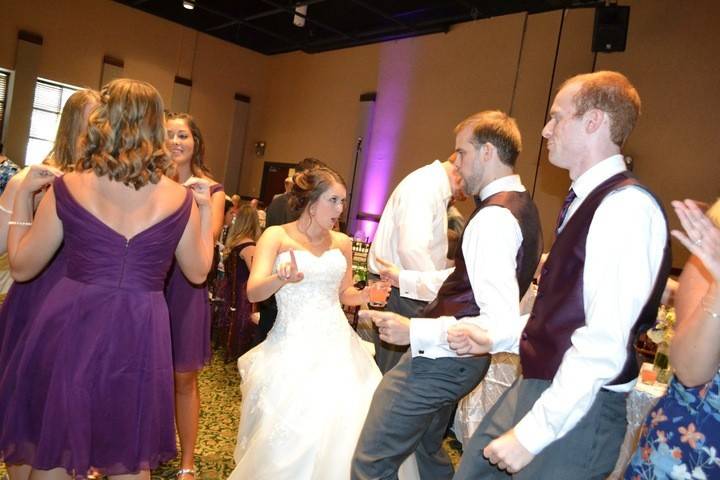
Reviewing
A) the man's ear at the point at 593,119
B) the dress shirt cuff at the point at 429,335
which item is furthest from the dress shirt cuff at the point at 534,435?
the man's ear at the point at 593,119

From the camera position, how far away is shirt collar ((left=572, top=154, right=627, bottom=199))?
4.41ft

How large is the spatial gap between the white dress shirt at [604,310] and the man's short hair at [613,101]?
0.22 m

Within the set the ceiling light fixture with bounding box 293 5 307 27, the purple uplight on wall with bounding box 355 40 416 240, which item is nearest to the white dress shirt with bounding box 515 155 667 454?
the ceiling light fixture with bounding box 293 5 307 27

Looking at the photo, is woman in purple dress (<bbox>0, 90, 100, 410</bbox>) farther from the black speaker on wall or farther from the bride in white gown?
the black speaker on wall

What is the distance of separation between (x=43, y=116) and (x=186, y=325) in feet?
29.4

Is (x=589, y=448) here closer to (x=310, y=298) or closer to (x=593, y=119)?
(x=593, y=119)

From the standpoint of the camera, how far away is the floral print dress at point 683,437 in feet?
3.87

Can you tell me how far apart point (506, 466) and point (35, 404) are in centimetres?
135

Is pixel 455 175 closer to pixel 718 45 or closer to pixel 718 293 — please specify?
pixel 718 293

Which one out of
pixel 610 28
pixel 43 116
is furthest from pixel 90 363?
pixel 43 116

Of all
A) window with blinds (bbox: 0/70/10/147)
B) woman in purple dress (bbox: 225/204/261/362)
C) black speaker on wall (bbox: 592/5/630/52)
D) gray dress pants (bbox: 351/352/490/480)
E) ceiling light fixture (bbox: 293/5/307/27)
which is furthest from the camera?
window with blinds (bbox: 0/70/10/147)

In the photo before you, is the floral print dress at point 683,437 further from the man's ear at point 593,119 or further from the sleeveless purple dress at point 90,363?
the sleeveless purple dress at point 90,363

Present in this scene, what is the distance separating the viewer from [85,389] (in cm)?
160

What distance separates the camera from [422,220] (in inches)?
112
